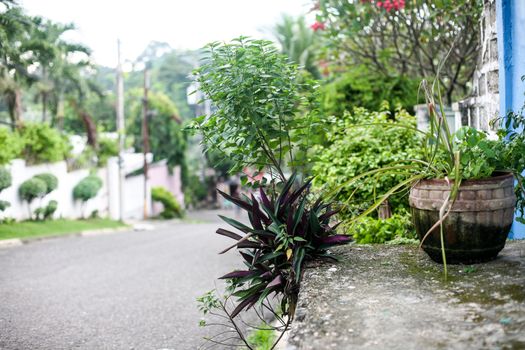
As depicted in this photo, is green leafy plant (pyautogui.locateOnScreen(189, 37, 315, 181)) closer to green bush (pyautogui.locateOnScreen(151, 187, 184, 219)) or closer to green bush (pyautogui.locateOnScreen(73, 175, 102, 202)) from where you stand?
green bush (pyautogui.locateOnScreen(73, 175, 102, 202))

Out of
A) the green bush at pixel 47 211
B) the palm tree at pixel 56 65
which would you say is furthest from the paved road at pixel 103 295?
the palm tree at pixel 56 65

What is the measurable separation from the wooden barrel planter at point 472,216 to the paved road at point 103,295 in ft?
8.46

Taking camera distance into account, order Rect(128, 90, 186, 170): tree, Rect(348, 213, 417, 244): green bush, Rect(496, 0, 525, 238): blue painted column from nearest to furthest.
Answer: Rect(496, 0, 525, 238): blue painted column
Rect(348, 213, 417, 244): green bush
Rect(128, 90, 186, 170): tree

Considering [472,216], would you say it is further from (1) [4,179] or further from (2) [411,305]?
(1) [4,179]

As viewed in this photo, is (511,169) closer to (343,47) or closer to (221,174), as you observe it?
(343,47)

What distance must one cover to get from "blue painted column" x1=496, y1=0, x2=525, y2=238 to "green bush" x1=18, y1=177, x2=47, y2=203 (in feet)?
46.0

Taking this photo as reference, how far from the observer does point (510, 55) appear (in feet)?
15.8

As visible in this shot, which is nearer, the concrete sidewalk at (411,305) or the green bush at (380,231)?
the concrete sidewalk at (411,305)

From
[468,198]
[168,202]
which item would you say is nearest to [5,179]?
[468,198]

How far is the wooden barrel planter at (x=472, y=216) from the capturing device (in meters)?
3.32

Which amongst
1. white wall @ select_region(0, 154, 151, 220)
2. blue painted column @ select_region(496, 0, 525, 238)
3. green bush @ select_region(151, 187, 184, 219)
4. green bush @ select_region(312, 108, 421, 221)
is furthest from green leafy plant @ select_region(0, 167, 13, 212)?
green bush @ select_region(151, 187, 184, 219)

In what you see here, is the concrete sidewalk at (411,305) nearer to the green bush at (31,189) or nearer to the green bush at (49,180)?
the green bush at (31,189)

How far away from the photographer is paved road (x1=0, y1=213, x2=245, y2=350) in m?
5.18

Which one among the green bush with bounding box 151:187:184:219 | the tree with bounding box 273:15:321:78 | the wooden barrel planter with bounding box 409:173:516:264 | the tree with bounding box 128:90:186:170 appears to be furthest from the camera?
the tree with bounding box 128:90:186:170
